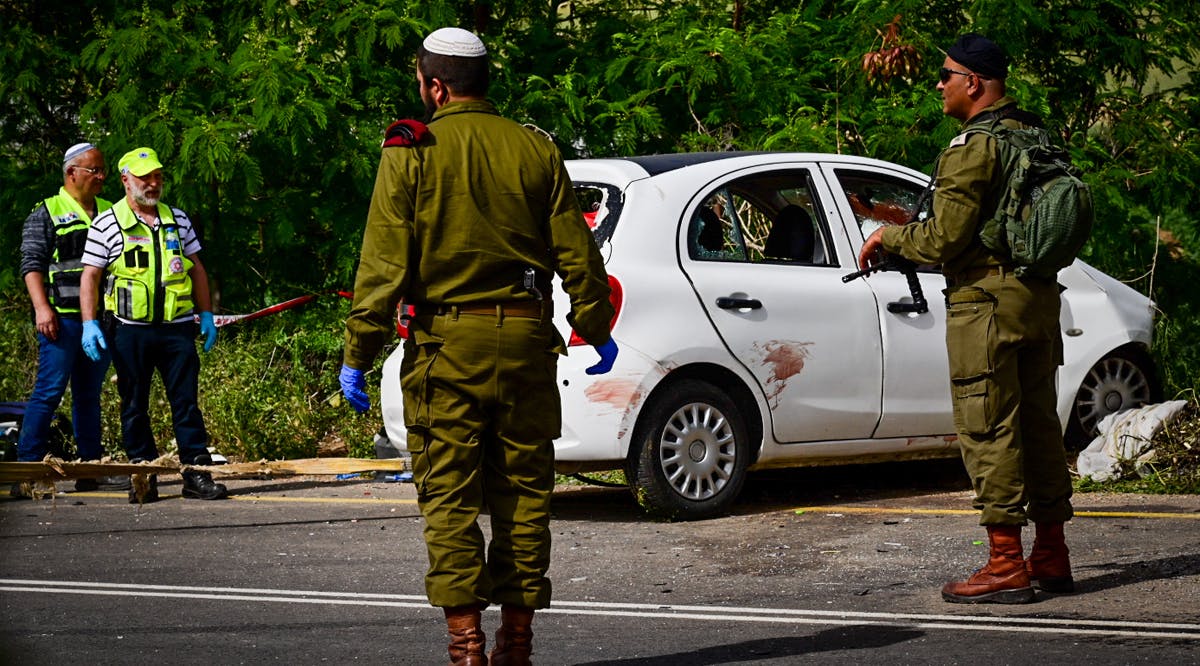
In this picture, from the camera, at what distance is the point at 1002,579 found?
545cm

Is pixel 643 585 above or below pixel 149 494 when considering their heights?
below

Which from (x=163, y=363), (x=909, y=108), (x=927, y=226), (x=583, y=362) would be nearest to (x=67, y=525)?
(x=163, y=363)

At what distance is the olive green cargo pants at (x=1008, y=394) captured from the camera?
18.0 ft

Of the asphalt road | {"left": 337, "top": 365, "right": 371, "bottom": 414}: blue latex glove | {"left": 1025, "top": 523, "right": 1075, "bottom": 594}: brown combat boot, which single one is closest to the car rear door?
the asphalt road

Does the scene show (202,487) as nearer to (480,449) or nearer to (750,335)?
(750,335)

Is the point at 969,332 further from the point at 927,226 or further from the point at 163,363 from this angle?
the point at 163,363

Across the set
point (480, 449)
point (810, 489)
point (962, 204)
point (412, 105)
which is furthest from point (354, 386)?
point (412, 105)

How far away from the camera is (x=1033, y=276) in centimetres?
548

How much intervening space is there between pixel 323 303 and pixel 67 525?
4.22m

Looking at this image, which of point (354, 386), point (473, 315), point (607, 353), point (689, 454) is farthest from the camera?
point (689, 454)

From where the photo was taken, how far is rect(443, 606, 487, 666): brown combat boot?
13.8ft

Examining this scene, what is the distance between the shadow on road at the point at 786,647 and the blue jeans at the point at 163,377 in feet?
15.9

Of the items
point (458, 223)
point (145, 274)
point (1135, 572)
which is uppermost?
point (145, 274)

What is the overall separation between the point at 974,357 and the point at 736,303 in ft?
6.75
